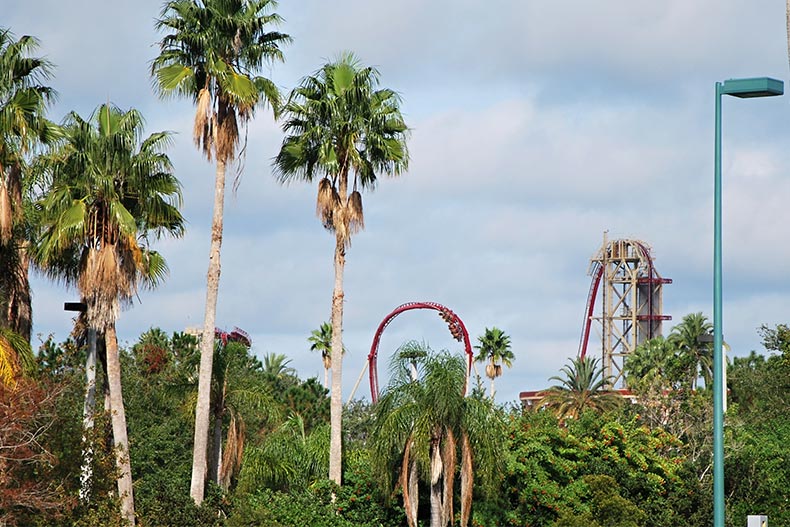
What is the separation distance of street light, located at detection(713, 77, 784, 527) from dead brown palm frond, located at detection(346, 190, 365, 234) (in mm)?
20892

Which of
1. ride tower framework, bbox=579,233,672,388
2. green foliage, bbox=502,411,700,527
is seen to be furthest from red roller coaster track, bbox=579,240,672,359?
green foliage, bbox=502,411,700,527

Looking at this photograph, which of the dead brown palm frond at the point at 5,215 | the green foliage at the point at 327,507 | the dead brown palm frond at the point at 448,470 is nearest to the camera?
the dead brown palm frond at the point at 5,215

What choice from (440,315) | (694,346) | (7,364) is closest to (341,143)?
(7,364)

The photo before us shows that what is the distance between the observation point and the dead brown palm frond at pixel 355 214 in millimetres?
39969

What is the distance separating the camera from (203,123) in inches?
1526

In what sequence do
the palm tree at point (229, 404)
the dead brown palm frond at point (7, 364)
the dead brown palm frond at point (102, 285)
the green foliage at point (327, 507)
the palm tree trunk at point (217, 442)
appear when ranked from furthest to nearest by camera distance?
the palm tree trunk at point (217, 442) → the palm tree at point (229, 404) → the green foliage at point (327, 507) → the dead brown palm frond at point (102, 285) → the dead brown palm frond at point (7, 364)

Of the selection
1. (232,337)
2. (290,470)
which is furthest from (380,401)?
(232,337)

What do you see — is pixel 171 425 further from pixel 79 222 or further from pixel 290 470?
pixel 79 222

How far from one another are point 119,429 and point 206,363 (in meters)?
3.07

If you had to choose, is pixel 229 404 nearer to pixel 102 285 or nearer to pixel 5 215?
pixel 102 285

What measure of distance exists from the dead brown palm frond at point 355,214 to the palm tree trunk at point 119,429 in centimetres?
838

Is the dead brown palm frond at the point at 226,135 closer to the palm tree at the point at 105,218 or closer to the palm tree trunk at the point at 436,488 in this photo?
the palm tree at the point at 105,218

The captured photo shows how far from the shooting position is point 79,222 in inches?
1366

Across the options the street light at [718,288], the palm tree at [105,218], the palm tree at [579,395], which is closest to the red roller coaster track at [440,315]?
the palm tree at [579,395]
